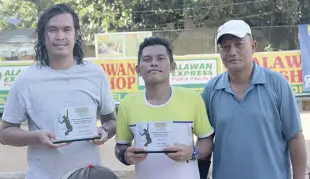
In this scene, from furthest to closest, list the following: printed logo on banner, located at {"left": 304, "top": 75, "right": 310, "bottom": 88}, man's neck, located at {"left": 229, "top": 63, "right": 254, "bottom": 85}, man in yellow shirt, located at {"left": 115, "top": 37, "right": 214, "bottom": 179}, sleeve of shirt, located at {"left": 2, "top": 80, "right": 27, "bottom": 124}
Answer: printed logo on banner, located at {"left": 304, "top": 75, "right": 310, "bottom": 88} → man's neck, located at {"left": 229, "top": 63, "right": 254, "bottom": 85} → sleeve of shirt, located at {"left": 2, "top": 80, "right": 27, "bottom": 124} → man in yellow shirt, located at {"left": 115, "top": 37, "right": 214, "bottom": 179}

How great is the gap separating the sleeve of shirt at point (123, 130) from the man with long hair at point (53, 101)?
0.32ft

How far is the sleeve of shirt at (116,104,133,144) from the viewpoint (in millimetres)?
2975

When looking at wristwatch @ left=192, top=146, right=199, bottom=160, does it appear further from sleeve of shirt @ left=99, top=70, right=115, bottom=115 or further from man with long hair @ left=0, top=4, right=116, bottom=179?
sleeve of shirt @ left=99, top=70, right=115, bottom=115

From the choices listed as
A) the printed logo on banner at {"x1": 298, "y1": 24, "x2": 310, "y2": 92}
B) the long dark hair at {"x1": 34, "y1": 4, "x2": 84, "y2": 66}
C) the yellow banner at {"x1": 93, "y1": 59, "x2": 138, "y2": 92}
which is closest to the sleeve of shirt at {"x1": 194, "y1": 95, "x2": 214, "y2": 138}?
the long dark hair at {"x1": 34, "y1": 4, "x2": 84, "y2": 66}

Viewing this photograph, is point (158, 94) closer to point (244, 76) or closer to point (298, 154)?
point (244, 76)

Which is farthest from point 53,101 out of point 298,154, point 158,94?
point 298,154

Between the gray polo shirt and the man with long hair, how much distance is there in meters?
0.74

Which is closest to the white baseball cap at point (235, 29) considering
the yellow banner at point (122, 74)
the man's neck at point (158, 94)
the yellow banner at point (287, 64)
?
the man's neck at point (158, 94)

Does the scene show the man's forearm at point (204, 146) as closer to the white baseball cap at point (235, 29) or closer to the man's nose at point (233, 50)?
the man's nose at point (233, 50)

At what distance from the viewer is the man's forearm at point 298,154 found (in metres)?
2.97

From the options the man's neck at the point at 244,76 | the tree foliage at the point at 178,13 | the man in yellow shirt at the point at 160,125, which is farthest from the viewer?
the tree foliage at the point at 178,13

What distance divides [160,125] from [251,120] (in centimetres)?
56

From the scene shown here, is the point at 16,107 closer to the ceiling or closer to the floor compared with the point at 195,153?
closer to the ceiling

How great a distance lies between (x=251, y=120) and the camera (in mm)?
2898
